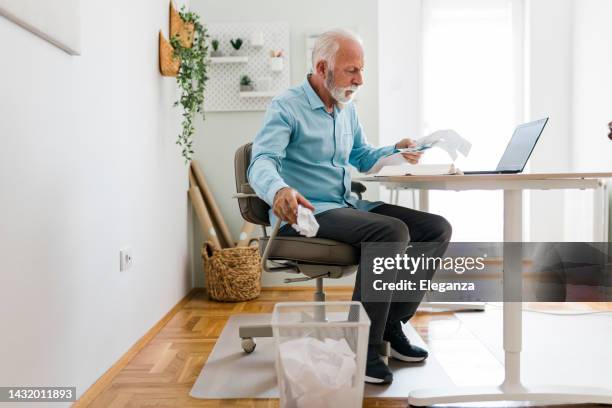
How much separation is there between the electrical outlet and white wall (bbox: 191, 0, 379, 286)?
4.32ft

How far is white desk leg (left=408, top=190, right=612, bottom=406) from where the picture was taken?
1.77 metres

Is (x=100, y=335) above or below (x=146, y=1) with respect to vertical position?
below

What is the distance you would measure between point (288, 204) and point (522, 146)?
92 centimetres

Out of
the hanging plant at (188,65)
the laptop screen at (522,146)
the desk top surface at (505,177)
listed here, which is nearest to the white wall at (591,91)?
the laptop screen at (522,146)

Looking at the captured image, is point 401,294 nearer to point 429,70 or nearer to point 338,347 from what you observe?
point 338,347

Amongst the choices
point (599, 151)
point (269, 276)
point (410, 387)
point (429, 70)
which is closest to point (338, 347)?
point (410, 387)

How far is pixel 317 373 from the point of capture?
1604 mm

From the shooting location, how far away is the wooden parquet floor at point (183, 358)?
1867 millimetres

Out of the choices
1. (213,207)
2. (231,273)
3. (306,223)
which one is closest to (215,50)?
(213,207)

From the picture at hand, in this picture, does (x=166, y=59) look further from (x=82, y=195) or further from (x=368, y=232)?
(x=368, y=232)

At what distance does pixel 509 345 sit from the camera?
1.79 m

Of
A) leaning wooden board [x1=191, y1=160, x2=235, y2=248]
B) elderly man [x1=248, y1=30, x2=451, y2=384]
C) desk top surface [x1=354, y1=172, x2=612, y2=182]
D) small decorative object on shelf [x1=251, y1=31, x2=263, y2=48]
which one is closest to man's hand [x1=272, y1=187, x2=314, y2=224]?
elderly man [x1=248, y1=30, x2=451, y2=384]

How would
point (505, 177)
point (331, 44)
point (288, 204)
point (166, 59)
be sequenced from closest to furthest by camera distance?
point (505, 177), point (288, 204), point (331, 44), point (166, 59)

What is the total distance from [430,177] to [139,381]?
119 centimetres
